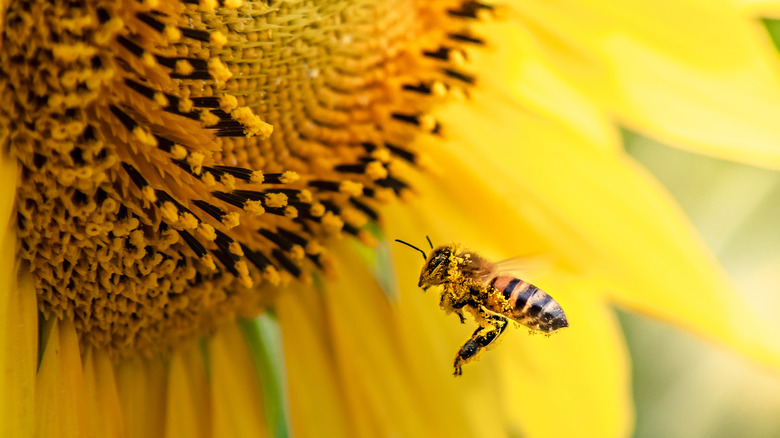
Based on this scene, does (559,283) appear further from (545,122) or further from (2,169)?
(2,169)

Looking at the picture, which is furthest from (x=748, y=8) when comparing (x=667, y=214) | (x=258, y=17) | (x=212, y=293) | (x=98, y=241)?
(x=98, y=241)

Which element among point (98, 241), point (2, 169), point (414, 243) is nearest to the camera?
point (2, 169)

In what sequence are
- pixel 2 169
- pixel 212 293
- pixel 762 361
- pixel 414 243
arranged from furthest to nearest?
pixel 762 361 → pixel 414 243 → pixel 212 293 → pixel 2 169

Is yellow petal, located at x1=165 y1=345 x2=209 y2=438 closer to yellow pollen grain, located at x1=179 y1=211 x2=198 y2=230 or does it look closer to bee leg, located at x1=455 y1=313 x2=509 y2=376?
yellow pollen grain, located at x1=179 y1=211 x2=198 y2=230

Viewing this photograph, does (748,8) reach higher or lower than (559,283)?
higher

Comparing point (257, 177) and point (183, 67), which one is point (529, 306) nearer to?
point (257, 177)

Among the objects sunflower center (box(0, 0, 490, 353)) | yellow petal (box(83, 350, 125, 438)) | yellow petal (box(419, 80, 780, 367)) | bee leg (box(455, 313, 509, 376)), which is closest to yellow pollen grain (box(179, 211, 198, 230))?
sunflower center (box(0, 0, 490, 353))

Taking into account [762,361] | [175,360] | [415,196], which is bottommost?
[762,361]

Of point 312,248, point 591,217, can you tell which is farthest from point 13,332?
point 591,217
